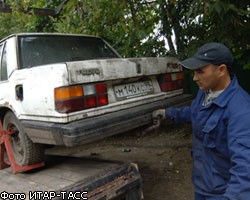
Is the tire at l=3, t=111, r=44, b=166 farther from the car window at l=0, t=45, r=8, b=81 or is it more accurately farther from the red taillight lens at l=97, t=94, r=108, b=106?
the red taillight lens at l=97, t=94, r=108, b=106

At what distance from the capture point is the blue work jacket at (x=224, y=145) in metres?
1.51

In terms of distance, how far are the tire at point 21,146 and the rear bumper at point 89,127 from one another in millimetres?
195

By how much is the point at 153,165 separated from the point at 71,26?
9.06ft

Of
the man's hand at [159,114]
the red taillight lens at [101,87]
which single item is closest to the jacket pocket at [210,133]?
the man's hand at [159,114]

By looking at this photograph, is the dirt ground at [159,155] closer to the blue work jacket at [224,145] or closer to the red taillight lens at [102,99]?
the red taillight lens at [102,99]

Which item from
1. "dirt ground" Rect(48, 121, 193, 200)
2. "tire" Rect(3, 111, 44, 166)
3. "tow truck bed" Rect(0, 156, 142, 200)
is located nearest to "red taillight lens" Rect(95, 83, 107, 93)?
"tow truck bed" Rect(0, 156, 142, 200)

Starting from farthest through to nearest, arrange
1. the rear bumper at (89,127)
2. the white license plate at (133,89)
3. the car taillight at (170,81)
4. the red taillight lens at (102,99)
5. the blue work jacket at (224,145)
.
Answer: the car taillight at (170,81) < the white license plate at (133,89) < the red taillight lens at (102,99) < the rear bumper at (89,127) < the blue work jacket at (224,145)

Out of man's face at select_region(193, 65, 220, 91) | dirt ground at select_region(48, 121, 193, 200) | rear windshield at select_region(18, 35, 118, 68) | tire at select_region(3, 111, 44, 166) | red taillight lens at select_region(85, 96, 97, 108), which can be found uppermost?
rear windshield at select_region(18, 35, 118, 68)

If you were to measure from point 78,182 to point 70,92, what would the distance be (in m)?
0.78

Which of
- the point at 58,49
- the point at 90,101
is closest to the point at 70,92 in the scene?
the point at 90,101

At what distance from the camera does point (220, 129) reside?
5.74 ft

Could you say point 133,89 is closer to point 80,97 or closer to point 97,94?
point 97,94

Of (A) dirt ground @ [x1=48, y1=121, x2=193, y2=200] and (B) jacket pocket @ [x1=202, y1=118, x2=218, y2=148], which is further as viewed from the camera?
(A) dirt ground @ [x1=48, y1=121, x2=193, y2=200]

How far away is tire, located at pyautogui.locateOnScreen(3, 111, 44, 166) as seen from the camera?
2.99 m
